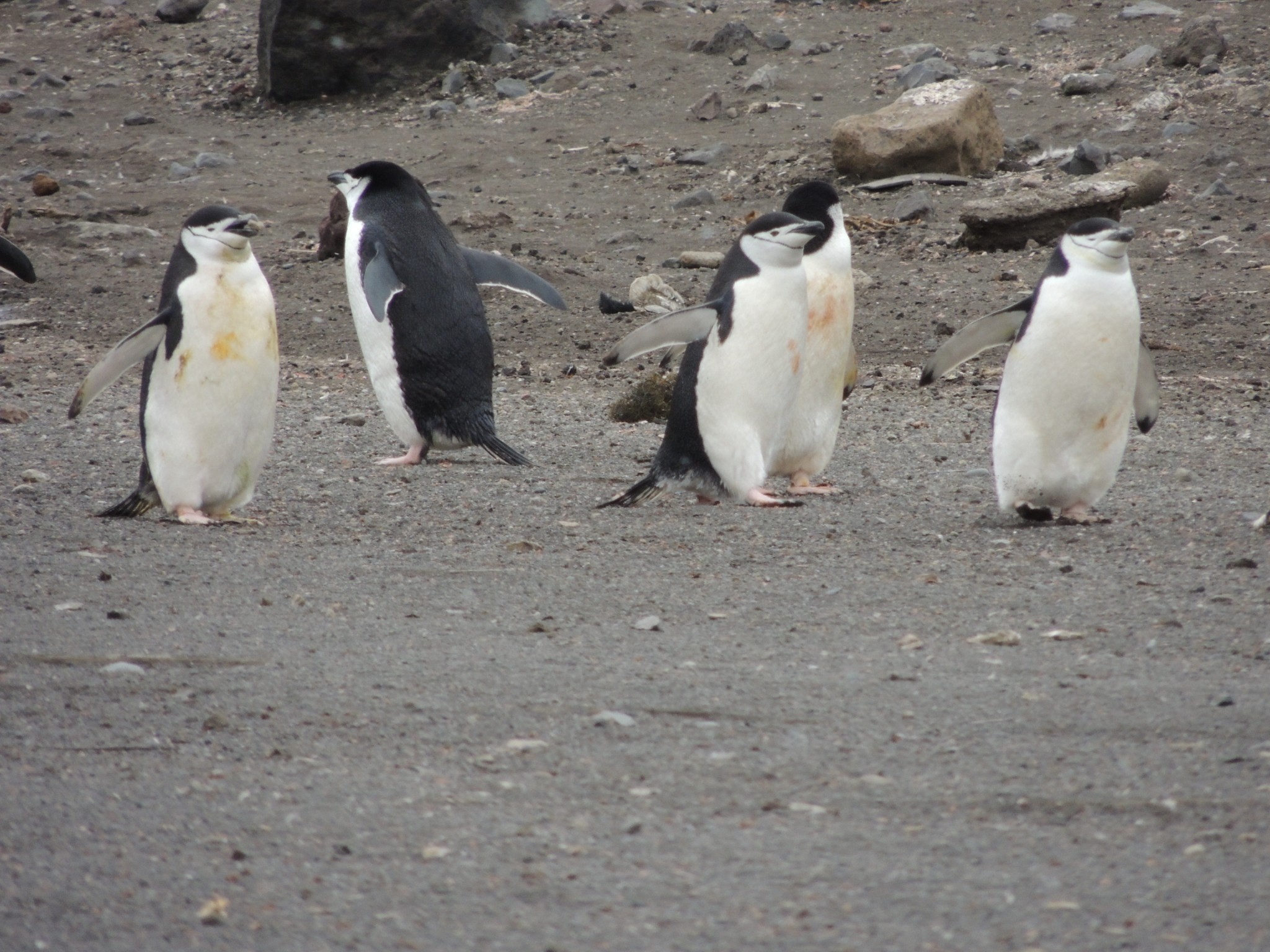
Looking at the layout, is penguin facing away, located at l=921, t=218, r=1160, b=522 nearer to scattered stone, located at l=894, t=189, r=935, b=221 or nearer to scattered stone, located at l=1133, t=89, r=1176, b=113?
scattered stone, located at l=894, t=189, r=935, b=221

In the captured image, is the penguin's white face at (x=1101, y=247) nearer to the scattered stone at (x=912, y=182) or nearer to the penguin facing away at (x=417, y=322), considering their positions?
the penguin facing away at (x=417, y=322)

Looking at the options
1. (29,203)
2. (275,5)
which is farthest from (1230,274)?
(275,5)

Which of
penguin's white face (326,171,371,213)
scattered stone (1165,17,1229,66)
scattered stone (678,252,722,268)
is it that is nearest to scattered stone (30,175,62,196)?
scattered stone (678,252,722,268)

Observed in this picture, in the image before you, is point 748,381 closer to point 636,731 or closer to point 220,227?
Answer: point 220,227

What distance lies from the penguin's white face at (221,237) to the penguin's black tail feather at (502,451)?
5.22 ft

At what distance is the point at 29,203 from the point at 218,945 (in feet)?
35.0

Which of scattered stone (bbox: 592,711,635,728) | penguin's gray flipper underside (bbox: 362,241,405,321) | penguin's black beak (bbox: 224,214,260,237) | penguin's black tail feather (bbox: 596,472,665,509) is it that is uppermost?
penguin's black beak (bbox: 224,214,260,237)

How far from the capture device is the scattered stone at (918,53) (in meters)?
13.0

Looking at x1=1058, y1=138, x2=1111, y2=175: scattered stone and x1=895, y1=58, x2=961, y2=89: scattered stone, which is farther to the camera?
x1=895, y1=58, x2=961, y2=89: scattered stone

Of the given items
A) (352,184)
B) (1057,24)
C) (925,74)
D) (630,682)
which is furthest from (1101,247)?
(1057,24)

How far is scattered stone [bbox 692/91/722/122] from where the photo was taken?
12.5m

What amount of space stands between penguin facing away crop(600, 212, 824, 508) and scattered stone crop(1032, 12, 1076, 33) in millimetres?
9076

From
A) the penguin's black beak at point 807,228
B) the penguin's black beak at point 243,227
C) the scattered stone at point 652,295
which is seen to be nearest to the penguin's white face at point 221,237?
the penguin's black beak at point 243,227

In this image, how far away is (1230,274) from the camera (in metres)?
8.62
